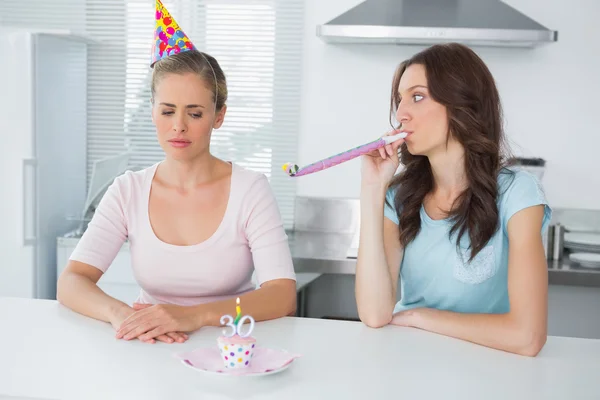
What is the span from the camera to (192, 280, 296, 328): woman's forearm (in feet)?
5.33

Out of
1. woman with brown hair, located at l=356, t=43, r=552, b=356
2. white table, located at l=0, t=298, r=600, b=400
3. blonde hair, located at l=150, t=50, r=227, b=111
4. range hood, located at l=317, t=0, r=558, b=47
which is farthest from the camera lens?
range hood, located at l=317, t=0, r=558, b=47

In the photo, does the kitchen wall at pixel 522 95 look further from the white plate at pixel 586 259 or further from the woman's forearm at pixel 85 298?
the woman's forearm at pixel 85 298

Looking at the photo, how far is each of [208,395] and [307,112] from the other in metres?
2.57

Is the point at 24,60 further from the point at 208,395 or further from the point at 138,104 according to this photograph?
the point at 208,395

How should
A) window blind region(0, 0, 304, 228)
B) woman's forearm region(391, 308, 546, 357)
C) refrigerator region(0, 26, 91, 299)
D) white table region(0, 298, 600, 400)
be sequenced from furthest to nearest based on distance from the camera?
window blind region(0, 0, 304, 228) → refrigerator region(0, 26, 91, 299) → woman's forearm region(391, 308, 546, 357) → white table region(0, 298, 600, 400)

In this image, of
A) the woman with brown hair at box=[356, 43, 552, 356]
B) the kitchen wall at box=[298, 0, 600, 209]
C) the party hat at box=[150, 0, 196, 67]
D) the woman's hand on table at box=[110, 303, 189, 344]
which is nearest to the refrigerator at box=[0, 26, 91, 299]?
the kitchen wall at box=[298, 0, 600, 209]

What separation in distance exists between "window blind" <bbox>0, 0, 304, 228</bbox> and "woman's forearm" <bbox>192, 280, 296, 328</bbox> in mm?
1980

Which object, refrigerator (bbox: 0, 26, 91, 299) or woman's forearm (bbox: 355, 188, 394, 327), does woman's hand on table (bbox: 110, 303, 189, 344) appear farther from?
refrigerator (bbox: 0, 26, 91, 299)

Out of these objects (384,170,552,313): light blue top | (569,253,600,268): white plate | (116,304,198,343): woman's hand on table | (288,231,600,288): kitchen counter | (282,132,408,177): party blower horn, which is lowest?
(288,231,600,288): kitchen counter

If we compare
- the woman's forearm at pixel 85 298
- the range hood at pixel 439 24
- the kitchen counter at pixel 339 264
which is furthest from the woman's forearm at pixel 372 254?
the range hood at pixel 439 24

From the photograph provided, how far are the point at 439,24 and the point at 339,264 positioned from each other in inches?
41.5

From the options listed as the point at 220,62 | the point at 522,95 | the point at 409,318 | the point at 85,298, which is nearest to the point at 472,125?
the point at 409,318

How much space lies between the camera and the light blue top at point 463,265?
1.74 meters

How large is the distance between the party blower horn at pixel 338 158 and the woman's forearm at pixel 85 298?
48 cm
